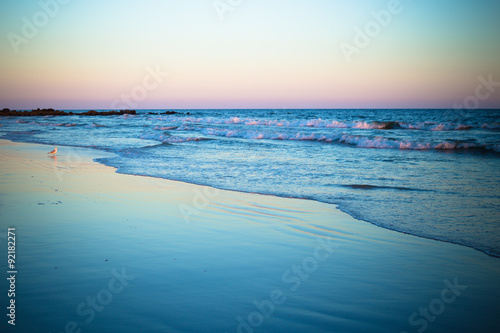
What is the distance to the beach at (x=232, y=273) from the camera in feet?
9.11

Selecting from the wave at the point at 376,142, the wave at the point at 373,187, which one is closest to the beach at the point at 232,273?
the wave at the point at 373,187

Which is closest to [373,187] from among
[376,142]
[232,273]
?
[232,273]

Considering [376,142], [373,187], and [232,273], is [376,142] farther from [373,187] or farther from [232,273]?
[232,273]

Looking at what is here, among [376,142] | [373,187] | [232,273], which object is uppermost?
[376,142]

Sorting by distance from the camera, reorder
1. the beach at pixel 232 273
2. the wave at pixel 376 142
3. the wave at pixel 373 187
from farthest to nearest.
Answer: the wave at pixel 376 142
the wave at pixel 373 187
the beach at pixel 232 273

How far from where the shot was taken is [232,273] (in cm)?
361

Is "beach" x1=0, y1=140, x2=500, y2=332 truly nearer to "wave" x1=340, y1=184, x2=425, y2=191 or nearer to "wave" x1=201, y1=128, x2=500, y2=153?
"wave" x1=340, y1=184, x2=425, y2=191

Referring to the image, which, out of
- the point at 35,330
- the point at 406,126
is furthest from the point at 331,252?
the point at 406,126

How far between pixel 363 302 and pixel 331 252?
4.09ft

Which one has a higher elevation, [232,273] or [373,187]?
[373,187]

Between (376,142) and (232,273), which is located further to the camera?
(376,142)

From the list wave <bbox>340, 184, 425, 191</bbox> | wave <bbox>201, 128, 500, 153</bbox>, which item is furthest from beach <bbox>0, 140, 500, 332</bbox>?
wave <bbox>201, 128, 500, 153</bbox>

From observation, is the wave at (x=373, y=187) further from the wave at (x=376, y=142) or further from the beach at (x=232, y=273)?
the wave at (x=376, y=142)

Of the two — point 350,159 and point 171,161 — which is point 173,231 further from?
point 350,159
